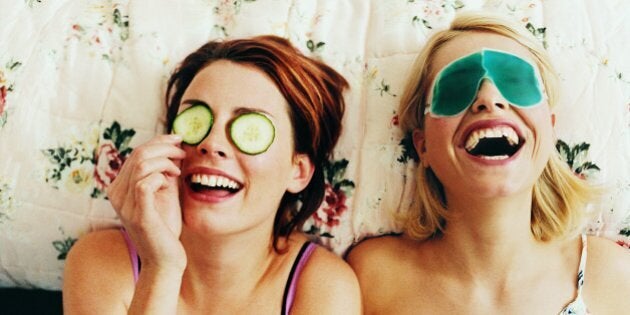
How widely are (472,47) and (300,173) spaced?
481 millimetres

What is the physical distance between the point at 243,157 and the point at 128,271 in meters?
0.39

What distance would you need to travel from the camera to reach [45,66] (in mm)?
1544

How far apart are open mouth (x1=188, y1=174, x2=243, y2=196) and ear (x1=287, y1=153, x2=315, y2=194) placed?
0.18 metres

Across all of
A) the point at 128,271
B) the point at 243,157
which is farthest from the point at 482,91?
the point at 128,271

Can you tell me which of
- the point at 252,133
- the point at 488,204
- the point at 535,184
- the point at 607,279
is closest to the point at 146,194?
the point at 252,133

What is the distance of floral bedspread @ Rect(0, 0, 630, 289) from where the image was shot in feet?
4.87

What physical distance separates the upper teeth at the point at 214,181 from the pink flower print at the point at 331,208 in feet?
1.11

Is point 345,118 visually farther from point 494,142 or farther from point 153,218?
point 153,218

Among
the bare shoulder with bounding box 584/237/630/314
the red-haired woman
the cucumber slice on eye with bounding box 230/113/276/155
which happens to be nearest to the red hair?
the red-haired woman

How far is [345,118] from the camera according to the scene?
1.51 meters

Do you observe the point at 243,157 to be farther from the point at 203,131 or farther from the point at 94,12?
the point at 94,12

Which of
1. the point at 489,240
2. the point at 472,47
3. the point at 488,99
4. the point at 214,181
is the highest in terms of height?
the point at 472,47

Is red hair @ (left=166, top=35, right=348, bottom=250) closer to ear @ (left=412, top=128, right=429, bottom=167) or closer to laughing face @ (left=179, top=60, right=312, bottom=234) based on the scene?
laughing face @ (left=179, top=60, right=312, bottom=234)

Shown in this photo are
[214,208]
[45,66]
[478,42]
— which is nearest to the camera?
[214,208]
